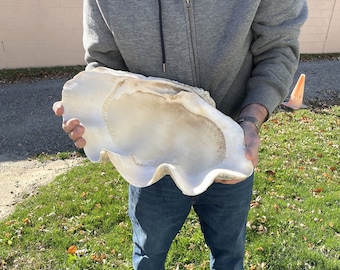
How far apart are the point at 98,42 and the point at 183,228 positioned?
2.09 metres

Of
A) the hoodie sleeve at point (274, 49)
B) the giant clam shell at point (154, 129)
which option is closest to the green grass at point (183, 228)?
the giant clam shell at point (154, 129)

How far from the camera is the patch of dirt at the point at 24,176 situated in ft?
13.5

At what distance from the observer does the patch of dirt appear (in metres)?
4.10

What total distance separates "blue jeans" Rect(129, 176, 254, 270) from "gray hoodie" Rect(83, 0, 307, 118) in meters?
0.38

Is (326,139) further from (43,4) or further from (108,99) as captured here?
(43,4)

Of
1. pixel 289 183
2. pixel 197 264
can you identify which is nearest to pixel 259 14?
pixel 197 264

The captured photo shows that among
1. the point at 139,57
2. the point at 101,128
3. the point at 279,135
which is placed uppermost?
the point at 139,57

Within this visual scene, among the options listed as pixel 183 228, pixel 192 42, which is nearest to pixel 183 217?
pixel 192 42

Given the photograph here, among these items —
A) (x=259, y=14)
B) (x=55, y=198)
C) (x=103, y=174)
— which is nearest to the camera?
(x=259, y=14)

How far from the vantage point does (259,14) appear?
1.55m

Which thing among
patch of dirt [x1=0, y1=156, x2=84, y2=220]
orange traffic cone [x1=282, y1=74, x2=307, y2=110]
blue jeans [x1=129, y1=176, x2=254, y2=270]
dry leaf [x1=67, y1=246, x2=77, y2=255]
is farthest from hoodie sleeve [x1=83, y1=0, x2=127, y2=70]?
orange traffic cone [x1=282, y1=74, x2=307, y2=110]

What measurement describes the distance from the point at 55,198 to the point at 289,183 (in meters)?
2.31

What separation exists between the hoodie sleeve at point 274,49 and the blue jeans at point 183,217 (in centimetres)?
36

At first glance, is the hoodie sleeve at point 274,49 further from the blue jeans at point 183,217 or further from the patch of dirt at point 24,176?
the patch of dirt at point 24,176
